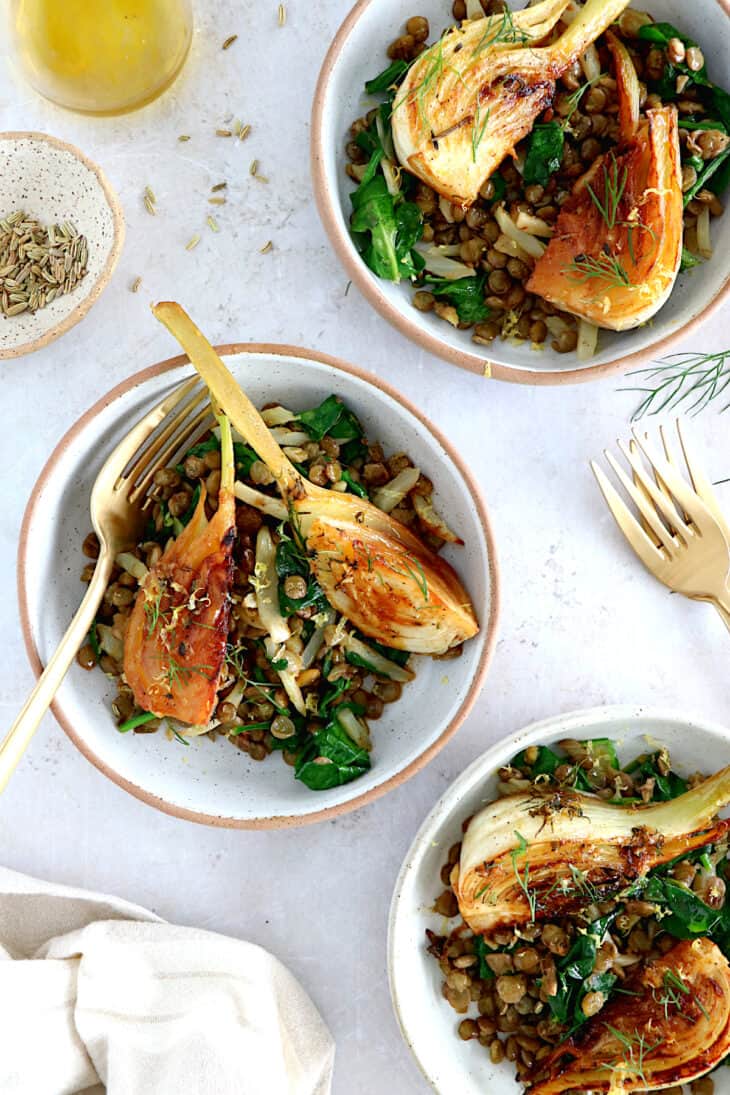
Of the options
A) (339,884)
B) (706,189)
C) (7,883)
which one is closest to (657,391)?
(706,189)

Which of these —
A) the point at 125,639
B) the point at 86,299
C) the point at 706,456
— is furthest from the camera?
the point at 706,456

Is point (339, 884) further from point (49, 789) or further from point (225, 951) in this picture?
point (49, 789)

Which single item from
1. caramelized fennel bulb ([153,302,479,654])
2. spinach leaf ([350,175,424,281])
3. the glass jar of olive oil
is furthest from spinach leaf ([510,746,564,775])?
the glass jar of olive oil

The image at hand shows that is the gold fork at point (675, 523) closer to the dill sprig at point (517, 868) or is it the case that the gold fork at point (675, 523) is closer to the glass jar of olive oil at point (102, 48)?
the dill sprig at point (517, 868)

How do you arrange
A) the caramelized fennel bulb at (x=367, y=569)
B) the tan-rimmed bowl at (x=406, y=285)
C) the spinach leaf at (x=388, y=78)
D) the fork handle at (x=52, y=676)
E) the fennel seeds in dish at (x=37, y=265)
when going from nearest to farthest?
the fork handle at (x=52, y=676)
the caramelized fennel bulb at (x=367, y=569)
the tan-rimmed bowl at (x=406, y=285)
the spinach leaf at (x=388, y=78)
the fennel seeds in dish at (x=37, y=265)

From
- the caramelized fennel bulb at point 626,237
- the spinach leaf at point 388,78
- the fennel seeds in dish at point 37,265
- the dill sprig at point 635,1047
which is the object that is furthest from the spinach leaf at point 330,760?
the spinach leaf at point 388,78

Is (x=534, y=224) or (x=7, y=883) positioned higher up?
(x=534, y=224)

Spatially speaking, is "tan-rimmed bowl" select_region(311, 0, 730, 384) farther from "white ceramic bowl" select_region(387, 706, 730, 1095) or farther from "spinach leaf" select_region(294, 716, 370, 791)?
"spinach leaf" select_region(294, 716, 370, 791)
